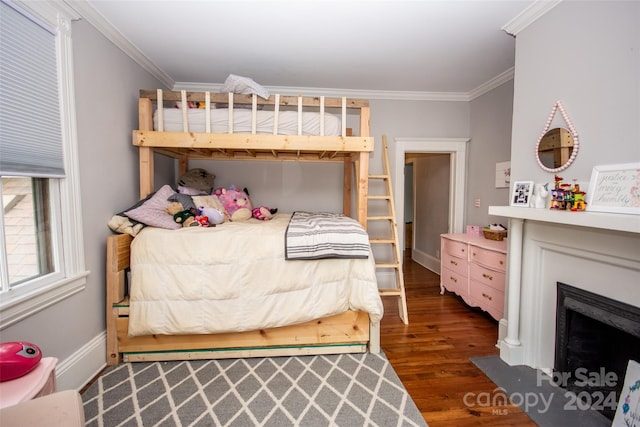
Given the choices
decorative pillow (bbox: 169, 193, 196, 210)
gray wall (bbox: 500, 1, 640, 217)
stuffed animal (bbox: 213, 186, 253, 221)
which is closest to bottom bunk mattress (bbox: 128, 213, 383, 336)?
decorative pillow (bbox: 169, 193, 196, 210)

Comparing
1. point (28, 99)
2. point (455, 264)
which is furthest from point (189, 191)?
point (455, 264)

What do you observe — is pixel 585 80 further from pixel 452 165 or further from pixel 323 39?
pixel 452 165

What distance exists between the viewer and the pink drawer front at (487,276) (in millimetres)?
2561

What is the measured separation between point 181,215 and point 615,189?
8.56ft

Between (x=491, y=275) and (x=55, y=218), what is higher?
(x=55, y=218)

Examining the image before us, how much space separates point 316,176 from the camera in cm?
349

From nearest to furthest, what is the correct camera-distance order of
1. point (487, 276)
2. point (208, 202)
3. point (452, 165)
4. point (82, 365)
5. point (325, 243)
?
point (82, 365) → point (325, 243) → point (208, 202) → point (487, 276) → point (452, 165)

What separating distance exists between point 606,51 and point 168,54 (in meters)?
3.01

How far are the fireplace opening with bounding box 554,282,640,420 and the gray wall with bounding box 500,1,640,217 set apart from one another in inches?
29.6

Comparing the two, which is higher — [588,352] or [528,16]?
[528,16]

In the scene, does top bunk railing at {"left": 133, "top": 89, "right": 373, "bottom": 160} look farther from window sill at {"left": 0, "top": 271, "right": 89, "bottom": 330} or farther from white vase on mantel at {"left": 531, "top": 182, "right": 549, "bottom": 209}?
white vase on mantel at {"left": 531, "top": 182, "right": 549, "bottom": 209}

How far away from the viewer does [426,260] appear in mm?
4652

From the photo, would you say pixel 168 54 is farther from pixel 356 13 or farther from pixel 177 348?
pixel 177 348

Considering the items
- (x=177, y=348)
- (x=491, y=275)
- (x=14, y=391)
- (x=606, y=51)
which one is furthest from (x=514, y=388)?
(x=14, y=391)
